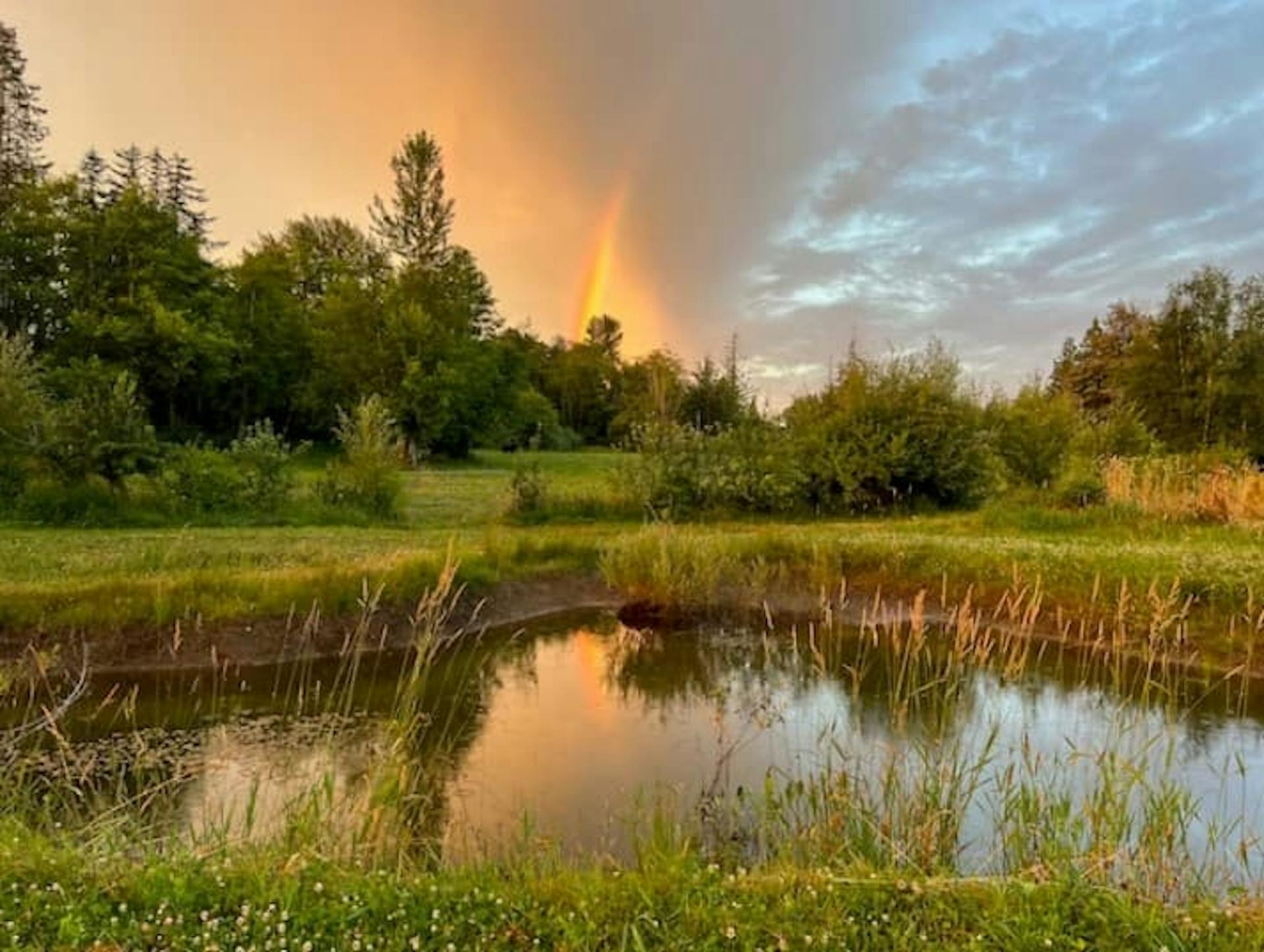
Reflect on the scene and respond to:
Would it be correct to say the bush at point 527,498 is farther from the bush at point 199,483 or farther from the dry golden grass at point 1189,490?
the dry golden grass at point 1189,490

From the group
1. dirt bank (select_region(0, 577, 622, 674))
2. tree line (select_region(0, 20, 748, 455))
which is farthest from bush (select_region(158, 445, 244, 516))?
tree line (select_region(0, 20, 748, 455))

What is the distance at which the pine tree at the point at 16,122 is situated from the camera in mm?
33219

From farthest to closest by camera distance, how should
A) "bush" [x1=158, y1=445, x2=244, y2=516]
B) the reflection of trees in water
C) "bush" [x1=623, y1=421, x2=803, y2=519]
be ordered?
"bush" [x1=623, y1=421, x2=803, y2=519] → "bush" [x1=158, y1=445, x2=244, y2=516] → the reflection of trees in water

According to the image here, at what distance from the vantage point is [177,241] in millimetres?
35125

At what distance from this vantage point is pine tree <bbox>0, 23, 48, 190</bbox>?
3322cm

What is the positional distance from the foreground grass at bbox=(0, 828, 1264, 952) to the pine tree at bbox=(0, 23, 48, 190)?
40.2m

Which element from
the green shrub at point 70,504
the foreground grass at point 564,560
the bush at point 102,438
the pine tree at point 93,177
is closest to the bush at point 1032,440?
the foreground grass at point 564,560

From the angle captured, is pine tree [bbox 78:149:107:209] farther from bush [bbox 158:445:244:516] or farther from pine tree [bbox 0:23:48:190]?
bush [bbox 158:445:244:516]

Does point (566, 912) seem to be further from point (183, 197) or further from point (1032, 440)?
point (183, 197)

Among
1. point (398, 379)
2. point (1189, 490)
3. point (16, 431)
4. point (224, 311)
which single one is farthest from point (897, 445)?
point (224, 311)

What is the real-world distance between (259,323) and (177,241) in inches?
199

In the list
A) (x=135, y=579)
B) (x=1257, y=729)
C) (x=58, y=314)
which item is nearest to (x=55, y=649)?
(x=135, y=579)

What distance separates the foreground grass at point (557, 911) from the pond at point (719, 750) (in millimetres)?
609

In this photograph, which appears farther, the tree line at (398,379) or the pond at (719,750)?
the tree line at (398,379)
